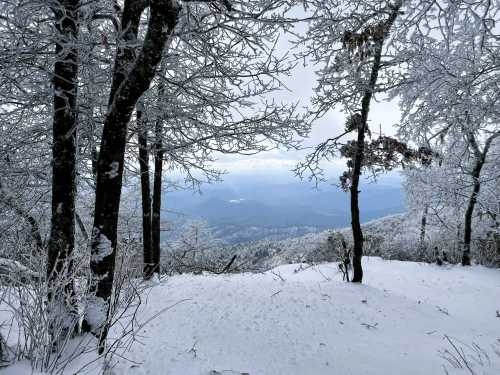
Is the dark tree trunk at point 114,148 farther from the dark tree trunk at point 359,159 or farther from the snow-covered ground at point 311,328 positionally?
the dark tree trunk at point 359,159

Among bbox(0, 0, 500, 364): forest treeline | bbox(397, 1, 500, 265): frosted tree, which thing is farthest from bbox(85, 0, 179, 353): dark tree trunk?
bbox(397, 1, 500, 265): frosted tree

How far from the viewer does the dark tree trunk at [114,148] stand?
3.12 m

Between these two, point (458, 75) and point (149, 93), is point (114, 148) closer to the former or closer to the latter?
point (149, 93)

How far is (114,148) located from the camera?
3.57 meters

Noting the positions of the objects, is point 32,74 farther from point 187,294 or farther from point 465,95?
point 465,95

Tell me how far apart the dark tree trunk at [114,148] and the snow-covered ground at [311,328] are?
902mm

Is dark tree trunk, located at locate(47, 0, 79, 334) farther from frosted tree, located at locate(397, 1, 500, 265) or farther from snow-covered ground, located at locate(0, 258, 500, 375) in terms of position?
frosted tree, located at locate(397, 1, 500, 265)

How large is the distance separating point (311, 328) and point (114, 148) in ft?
13.6

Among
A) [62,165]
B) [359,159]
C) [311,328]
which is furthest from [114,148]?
[359,159]

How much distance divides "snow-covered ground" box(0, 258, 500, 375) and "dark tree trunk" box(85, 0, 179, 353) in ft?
2.96

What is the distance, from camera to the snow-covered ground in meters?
4.19

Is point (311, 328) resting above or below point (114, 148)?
below

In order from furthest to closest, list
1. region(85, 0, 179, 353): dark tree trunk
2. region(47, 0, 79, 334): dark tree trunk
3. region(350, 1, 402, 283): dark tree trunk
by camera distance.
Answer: region(350, 1, 402, 283): dark tree trunk < region(47, 0, 79, 334): dark tree trunk < region(85, 0, 179, 353): dark tree trunk

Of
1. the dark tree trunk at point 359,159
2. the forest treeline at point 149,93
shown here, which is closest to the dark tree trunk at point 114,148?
the forest treeline at point 149,93
